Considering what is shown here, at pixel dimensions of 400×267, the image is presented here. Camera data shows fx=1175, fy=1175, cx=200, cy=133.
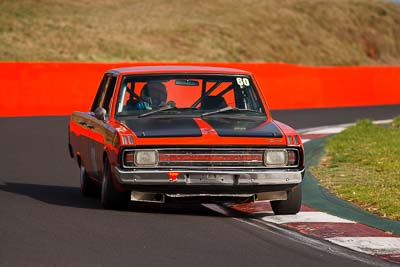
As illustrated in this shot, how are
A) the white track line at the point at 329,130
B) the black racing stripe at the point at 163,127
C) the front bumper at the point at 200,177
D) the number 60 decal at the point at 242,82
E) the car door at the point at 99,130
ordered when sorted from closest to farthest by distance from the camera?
the front bumper at the point at 200,177 < the black racing stripe at the point at 163,127 < the car door at the point at 99,130 < the number 60 decal at the point at 242,82 < the white track line at the point at 329,130

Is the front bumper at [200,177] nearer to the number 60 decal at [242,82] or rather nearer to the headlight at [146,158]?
the headlight at [146,158]

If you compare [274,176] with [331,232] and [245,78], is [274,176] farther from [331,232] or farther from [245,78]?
[245,78]

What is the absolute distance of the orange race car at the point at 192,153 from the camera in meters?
10.6

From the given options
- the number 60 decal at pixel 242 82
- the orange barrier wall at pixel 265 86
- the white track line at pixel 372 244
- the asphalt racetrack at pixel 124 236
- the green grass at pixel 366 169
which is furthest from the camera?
the orange barrier wall at pixel 265 86

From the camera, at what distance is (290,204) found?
1118cm

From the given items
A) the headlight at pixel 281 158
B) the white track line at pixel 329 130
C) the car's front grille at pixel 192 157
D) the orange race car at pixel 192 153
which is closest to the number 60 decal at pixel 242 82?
the orange race car at pixel 192 153

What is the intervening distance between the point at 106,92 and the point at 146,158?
2092 millimetres

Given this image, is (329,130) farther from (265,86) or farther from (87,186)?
(87,186)

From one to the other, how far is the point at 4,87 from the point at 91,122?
18976mm

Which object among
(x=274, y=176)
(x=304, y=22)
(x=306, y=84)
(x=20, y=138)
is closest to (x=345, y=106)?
(x=306, y=84)

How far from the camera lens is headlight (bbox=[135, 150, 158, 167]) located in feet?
35.1

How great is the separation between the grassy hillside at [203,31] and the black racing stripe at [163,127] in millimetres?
39489

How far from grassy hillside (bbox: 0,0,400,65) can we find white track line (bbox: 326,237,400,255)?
41.7 metres

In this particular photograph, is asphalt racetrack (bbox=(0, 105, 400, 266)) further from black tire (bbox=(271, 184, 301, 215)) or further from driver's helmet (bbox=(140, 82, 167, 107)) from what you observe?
driver's helmet (bbox=(140, 82, 167, 107))
